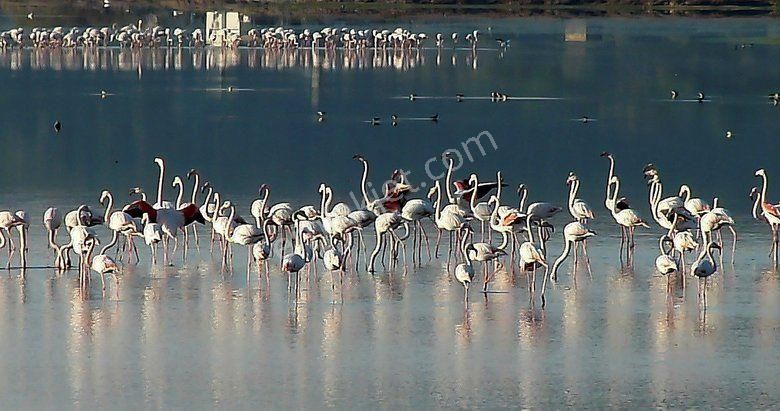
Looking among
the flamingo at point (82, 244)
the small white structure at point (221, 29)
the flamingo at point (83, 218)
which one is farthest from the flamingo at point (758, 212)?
the small white structure at point (221, 29)

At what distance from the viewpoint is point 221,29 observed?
52.1 m

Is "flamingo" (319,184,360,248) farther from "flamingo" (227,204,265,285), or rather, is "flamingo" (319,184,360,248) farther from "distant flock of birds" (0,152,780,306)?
"flamingo" (227,204,265,285)

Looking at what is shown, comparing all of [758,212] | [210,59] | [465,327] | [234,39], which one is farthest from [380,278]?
[234,39]

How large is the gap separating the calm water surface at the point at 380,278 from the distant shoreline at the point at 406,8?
91.4ft

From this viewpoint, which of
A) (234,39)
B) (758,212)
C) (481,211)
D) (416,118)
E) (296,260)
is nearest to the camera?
(296,260)

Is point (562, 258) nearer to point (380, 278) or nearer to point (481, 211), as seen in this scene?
point (380, 278)

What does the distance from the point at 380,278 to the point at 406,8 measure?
59.6 metres

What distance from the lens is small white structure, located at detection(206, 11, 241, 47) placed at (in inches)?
2002

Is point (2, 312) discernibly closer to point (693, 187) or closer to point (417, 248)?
point (417, 248)

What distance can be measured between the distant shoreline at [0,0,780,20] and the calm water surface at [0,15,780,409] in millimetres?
27854

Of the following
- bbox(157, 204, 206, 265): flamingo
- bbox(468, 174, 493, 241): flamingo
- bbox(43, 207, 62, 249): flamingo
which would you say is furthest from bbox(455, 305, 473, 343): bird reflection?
bbox(43, 207, 62, 249): flamingo

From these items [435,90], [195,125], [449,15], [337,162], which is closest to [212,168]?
[337,162]

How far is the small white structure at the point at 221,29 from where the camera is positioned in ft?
167

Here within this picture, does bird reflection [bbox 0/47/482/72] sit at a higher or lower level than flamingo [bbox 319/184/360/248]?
higher
